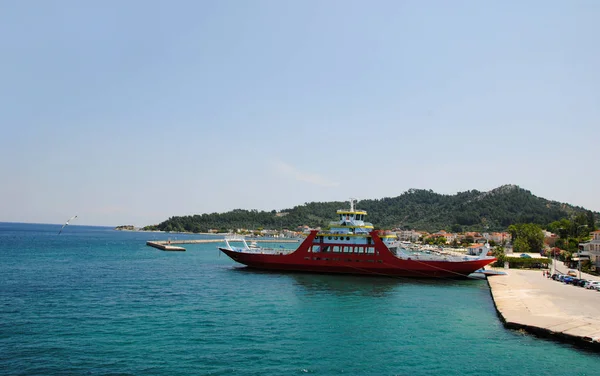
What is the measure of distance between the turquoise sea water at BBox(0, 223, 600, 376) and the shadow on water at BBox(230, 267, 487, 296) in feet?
1.44

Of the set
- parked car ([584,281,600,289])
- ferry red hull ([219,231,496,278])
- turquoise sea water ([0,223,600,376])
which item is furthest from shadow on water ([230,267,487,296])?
parked car ([584,281,600,289])

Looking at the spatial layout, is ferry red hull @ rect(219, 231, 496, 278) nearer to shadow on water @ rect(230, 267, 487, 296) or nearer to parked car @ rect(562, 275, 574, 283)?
shadow on water @ rect(230, 267, 487, 296)

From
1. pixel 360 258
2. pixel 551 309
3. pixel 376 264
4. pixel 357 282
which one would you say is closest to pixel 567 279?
pixel 551 309

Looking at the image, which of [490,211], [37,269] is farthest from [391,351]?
[490,211]

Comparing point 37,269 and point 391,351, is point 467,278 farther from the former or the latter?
point 37,269

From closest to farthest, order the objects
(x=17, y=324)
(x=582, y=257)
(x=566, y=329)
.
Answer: (x=566, y=329)
(x=17, y=324)
(x=582, y=257)

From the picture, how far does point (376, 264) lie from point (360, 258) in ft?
5.94

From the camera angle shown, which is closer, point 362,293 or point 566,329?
point 566,329

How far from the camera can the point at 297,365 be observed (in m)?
16.6

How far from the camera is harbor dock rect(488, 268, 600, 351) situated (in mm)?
20016

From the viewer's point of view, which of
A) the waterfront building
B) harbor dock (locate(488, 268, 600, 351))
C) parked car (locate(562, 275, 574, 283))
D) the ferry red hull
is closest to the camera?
harbor dock (locate(488, 268, 600, 351))

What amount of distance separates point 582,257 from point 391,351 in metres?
50.3

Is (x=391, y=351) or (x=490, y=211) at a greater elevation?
(x=490, y=211)

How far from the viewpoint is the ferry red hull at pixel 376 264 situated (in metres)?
42.9
